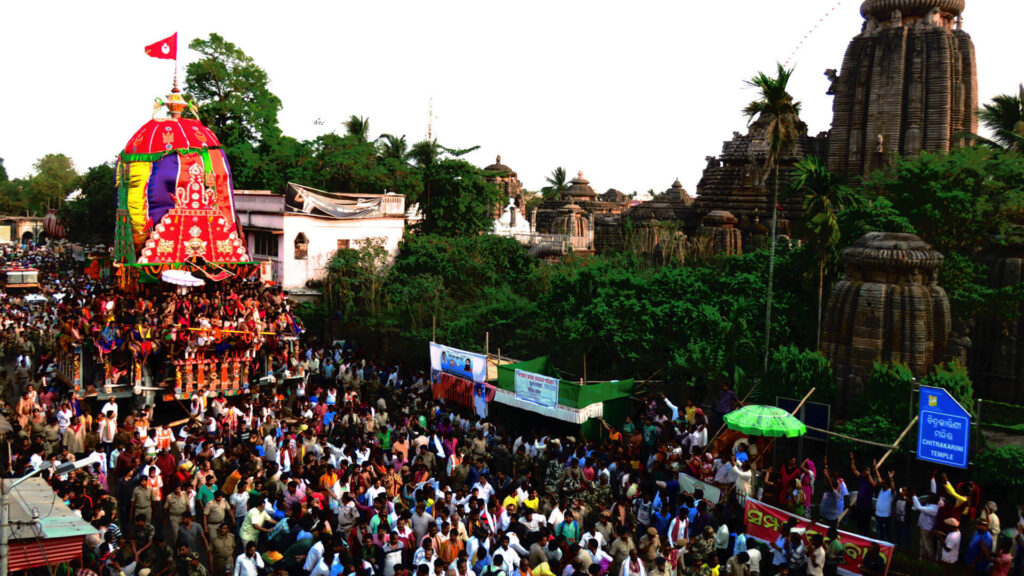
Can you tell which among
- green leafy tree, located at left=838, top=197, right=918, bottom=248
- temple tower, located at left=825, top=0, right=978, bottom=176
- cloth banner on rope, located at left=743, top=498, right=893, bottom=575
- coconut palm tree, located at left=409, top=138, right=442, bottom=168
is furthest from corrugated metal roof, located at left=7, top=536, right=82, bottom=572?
coconut palm tree, located at left=409, top=138, right=442, bottom=168

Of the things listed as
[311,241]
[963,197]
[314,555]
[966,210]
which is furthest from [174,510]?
[311,241]

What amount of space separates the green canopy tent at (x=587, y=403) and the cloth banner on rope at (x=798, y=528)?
456 centimetres

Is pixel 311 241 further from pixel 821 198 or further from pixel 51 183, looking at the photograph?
pixel 51 183

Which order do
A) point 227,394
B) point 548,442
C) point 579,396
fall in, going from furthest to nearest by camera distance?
point 227,394 < point 579,396 < point 548,442

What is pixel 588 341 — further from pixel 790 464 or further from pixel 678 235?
pixel 678 235

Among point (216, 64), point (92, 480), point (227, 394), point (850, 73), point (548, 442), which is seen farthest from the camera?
point (216, 64)

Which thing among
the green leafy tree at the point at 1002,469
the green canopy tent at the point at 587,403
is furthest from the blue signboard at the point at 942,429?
the green canopy tent at the point at 587,403

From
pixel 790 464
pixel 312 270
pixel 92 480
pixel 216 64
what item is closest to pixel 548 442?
pixel 790 464

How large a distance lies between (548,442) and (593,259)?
522 inches

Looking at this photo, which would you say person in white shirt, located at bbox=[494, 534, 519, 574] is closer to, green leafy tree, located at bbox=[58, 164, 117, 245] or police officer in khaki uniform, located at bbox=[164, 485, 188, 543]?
police officer in khaki uniform, located at bbox=[164, 485, 188, 543]

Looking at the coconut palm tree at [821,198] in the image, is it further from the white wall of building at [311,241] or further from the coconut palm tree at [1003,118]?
the white wall of building at [311,241]

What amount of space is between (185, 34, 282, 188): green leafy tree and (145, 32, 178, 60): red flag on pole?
15.6 meters

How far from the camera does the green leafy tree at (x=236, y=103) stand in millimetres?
40406

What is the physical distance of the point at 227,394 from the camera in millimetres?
20297
